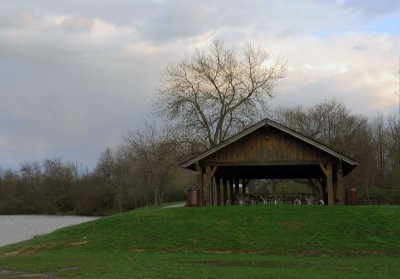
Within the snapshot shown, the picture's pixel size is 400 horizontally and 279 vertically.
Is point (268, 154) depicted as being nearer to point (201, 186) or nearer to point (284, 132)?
point (284, 132)

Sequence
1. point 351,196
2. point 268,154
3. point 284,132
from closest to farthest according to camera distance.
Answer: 1. point 351,196
2. point 284,132
3. point 268,154

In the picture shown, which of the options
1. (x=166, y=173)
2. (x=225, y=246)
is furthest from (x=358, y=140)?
(x=225, y=246)

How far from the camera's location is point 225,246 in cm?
1944

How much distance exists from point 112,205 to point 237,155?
61908mm

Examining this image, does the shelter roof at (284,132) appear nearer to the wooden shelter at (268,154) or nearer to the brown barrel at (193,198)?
the wooden shelter at (268,154)

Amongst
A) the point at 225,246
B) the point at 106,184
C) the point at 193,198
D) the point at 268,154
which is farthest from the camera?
the point at 106,184

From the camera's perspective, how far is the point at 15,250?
816 inches

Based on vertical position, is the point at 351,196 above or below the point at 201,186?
below

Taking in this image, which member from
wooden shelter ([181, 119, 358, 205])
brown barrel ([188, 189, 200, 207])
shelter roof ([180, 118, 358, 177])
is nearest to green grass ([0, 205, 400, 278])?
brown barrel ([188, 189, 200, 207])

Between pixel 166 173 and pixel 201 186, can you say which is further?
pixel 166 173

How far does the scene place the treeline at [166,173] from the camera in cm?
5466

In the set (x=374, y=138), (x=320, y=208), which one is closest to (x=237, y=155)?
(x=320, y=208)

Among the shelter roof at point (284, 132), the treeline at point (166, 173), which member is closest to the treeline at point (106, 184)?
the treeline at point (166, 173)

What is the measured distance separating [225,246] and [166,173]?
37192mm
